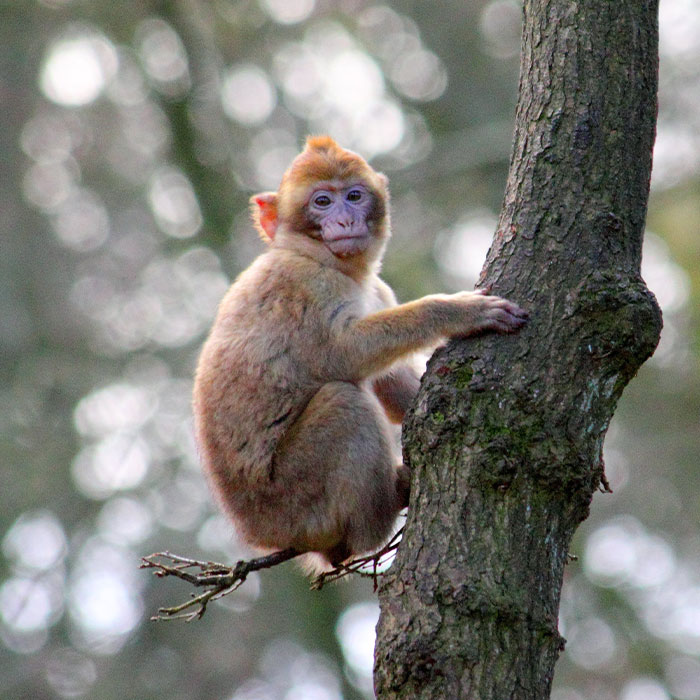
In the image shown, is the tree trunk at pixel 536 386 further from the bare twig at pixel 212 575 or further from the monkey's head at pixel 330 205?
the monkey's head at pixel 330 205

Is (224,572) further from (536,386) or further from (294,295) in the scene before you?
(536,386)

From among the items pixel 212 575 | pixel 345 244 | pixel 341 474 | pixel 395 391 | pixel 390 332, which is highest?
pixel 345 244

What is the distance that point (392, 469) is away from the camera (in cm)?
522

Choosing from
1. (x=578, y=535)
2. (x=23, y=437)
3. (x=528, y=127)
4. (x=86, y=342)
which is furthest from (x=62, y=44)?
(x=528, y=127)

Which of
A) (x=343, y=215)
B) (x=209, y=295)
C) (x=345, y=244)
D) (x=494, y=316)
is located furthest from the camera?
(x=209, y=295)

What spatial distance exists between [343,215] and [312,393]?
1239 mm

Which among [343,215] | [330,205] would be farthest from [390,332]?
[330,205]

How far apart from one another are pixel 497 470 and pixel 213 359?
2319 mm

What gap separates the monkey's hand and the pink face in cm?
202

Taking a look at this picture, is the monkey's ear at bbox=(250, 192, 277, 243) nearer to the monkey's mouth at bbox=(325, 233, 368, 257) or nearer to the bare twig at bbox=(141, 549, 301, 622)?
the monkey's mouth at bbox=(325, 233, 368, 257)

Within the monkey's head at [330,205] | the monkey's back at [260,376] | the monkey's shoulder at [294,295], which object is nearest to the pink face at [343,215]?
the monkey's head at [330,205]

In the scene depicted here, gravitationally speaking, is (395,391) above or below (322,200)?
below

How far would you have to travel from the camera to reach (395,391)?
6211 mm

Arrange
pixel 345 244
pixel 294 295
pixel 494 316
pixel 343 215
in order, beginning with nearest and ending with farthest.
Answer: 1. pixel 494 316
2. pixel 294 295
3. pixel 345 244
4. pixel 343 215
